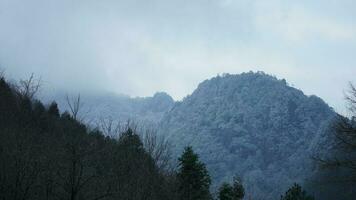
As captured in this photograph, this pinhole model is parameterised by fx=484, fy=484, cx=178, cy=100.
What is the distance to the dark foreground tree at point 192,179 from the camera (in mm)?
39125

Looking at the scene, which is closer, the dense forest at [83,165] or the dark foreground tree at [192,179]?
the dense forest at [83,165]

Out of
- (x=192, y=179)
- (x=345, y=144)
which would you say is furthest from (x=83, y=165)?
(x=192, y=179)

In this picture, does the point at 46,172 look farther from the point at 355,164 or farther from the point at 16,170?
the point at 355,164

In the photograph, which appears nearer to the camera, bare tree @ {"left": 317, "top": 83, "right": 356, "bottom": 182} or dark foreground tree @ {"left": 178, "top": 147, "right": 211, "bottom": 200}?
bare tree @ {"left": 317, "top": 83, "right": 356, "bottom": 182}

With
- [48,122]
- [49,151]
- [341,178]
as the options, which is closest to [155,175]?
[49,151]

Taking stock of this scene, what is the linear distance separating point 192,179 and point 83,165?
18281mm

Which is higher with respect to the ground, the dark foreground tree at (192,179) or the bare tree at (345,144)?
the dark foreground tree at (192,179)

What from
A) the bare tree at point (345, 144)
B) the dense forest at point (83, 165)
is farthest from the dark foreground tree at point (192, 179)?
the bare tree at point (345, 144)

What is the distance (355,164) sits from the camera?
49.1ft

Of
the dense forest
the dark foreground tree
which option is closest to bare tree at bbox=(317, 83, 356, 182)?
the dense forest

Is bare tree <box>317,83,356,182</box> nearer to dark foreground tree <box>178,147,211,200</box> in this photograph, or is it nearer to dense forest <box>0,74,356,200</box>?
dense forest <box>0,74,356,200</box>

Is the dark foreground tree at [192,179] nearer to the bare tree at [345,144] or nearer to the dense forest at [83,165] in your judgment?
the dense forest at [83,165]

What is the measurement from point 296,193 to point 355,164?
33.5 meters

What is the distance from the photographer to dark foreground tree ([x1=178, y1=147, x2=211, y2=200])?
128 ft
